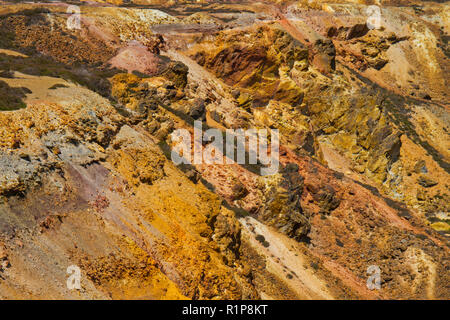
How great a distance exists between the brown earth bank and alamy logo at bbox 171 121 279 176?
0.75m

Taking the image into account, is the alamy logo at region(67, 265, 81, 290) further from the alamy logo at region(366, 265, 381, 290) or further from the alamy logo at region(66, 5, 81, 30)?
the alamy logo at region(66, 5, 81, 30)

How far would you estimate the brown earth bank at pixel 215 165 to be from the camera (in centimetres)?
1822

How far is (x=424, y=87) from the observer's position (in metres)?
78.7

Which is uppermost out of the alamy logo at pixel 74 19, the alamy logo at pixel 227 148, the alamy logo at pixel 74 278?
the alamy logo at pixel 74 19

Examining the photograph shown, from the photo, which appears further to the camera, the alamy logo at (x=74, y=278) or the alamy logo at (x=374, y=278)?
the alamy logo at (x=374, y=278)

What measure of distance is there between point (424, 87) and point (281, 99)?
138 ft

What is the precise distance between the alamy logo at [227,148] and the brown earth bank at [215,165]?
75 cm

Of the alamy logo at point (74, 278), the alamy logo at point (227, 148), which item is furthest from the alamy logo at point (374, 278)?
the alamy logo at point (74, 278)

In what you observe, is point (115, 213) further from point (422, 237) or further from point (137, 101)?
point (422, 237)

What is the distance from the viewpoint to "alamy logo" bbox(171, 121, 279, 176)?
3256 centimetres

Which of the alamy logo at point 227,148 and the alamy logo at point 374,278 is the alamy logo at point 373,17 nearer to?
the alamy logo at point 227,148

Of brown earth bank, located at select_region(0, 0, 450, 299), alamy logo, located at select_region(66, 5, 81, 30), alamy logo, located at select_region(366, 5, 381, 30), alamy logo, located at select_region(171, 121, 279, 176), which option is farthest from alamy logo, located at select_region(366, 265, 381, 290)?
alamy logo, located at select_region(366, 5, 381, 30)

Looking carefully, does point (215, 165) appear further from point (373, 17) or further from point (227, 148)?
point (373, 17)

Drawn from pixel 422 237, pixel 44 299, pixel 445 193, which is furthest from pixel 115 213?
pixel 445 193
